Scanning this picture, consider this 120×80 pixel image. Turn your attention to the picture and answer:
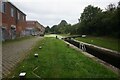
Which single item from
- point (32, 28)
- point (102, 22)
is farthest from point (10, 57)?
point (32, 28)

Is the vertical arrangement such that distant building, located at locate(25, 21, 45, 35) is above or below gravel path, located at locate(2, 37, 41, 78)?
above

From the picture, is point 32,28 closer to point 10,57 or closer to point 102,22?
point 102,22

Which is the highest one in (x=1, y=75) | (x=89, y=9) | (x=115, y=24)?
(x=89, y=9)

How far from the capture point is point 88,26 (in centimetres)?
4994

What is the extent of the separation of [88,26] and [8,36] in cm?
2500

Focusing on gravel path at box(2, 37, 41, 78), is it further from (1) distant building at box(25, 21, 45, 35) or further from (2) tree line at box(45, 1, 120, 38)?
(1) distant building at box(25, 21, 45, 35)

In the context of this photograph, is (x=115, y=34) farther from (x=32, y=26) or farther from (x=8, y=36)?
(x=32, y=26)

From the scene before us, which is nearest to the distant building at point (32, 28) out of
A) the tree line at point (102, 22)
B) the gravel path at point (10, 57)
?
the tree line at point (102, 22)

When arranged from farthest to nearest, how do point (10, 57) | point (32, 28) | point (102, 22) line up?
point (32, 28) → point (102, 22) → point (10, 57)

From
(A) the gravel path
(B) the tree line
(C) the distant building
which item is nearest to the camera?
(A) the gravel path

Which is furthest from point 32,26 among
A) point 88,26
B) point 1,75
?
point 1,75

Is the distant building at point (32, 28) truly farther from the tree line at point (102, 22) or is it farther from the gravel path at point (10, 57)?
the gravel path at point (10, 57)

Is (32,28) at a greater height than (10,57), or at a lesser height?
greater

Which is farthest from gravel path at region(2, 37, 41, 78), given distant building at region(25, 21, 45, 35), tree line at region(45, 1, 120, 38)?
distant building at region(25, 21, 45, 35)
